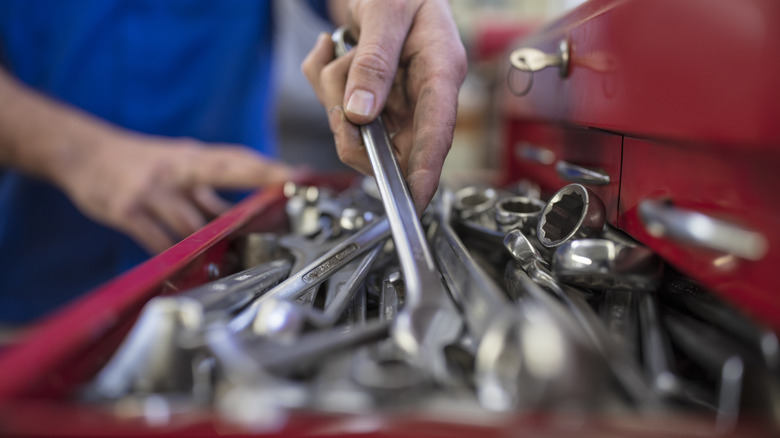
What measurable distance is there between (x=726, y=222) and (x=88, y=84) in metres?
0.93

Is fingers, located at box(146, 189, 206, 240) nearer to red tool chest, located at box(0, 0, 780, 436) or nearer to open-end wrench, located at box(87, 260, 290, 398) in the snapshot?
red tool chest, located at box(0, 0, 780, 436)

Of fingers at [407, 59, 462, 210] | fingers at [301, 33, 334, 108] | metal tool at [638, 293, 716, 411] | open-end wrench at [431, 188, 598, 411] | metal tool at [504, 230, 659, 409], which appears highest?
fingers at [301, 33, 334, 108]

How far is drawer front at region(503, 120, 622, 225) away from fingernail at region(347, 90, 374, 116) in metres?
0.19

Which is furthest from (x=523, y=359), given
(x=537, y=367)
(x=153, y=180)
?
(x=153, y=180)

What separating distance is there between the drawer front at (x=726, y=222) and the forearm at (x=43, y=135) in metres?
0.68

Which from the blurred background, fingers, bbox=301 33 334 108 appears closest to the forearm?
fingers, bbox=301 33 334 108

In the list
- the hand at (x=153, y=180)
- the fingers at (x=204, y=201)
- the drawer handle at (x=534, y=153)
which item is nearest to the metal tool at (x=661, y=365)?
the drawer handle at (x=534, y=153)

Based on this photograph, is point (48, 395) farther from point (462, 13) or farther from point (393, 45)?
point (462, 13)

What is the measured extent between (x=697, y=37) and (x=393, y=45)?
0.25 meters

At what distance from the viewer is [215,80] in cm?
96

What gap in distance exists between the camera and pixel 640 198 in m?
0.35

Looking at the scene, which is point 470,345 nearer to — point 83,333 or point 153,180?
point 83,333

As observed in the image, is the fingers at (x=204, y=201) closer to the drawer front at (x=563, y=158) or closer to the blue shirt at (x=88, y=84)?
the blue shirt at (x=88, y=84)

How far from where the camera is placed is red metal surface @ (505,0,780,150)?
0.21 meters
